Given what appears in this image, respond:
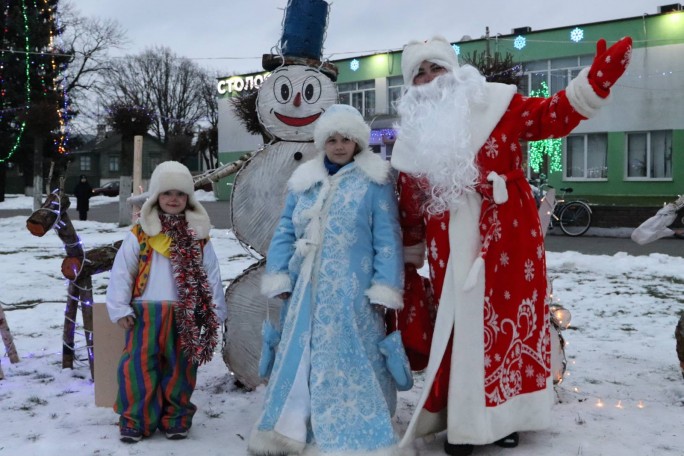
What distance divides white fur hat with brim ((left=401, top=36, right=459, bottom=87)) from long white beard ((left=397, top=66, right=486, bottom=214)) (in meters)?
0.07

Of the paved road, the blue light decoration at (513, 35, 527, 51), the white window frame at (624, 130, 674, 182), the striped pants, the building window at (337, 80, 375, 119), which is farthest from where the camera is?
the building window at (337, 80, 375, 119)

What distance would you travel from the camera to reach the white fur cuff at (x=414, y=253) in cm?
321

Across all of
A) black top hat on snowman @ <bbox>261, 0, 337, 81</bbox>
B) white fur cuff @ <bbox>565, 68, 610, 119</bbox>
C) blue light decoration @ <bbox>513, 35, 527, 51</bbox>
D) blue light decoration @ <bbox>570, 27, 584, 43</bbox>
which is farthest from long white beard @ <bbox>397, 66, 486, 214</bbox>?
blue light decoration @ <bbox>513, 35, 527, 51</bbox>

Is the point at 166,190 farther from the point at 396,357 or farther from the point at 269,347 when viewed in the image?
the point at 396,357

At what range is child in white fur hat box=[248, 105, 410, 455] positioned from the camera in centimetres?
295

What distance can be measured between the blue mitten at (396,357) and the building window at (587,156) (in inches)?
753

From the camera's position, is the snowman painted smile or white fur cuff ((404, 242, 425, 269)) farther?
the snowman painted smile

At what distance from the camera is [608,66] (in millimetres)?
2799

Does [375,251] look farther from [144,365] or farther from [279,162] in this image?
[144,365]

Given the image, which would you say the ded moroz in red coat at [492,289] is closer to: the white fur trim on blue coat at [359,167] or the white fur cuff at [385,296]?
the white fur trim on blue coat at [359,167]

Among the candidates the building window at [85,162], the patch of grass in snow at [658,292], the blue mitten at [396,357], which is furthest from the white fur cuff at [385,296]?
the building window at [85,162]

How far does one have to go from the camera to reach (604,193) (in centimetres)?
2027

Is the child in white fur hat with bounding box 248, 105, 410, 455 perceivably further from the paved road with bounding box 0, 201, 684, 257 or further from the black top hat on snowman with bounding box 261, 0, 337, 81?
the paved road with bounding box 0, 201, 684, 257

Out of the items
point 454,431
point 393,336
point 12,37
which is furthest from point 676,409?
point 12,37
